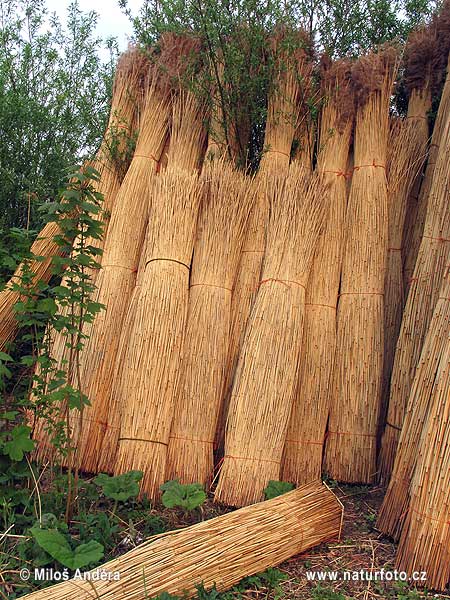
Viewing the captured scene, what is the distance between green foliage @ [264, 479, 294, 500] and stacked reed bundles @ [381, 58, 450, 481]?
627mm

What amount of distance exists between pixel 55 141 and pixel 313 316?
9.97 feet

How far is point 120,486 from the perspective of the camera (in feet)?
9.43

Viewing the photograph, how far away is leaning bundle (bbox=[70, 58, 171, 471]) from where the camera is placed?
3465mm

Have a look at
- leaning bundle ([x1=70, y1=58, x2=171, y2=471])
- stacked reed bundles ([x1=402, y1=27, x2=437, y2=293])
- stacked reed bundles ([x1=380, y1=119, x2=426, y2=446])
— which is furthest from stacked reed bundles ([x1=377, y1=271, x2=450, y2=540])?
leaning bundle ([x1=70, y1=58, x2=171, y2=471])

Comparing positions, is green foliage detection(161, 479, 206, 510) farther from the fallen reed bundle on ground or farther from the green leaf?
the green leaf

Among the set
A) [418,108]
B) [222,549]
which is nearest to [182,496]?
[222,549]

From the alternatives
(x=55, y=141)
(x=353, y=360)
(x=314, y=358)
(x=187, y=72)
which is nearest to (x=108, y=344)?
(x=314, y=358)

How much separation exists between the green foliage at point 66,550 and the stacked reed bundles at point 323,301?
4.11ft

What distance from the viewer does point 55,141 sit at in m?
5.37

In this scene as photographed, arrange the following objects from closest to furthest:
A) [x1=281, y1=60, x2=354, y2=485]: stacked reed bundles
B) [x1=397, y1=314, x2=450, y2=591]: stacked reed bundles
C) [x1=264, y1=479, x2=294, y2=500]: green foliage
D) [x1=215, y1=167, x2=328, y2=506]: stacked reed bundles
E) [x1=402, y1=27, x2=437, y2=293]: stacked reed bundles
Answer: [x1=397, y1=314, x2=450, y2=591]: stacked reed bundles
[x1=264, y1=479, x2=294, y2=500]: green foliage
[x1=215, y1=167, x2=328, y2=506]: stacked reed bundles
[x1=281, y1=60, x2=354, y2=485]: stacked reed bundles
[x1=402, y1=27, x2=437, y2=293]: stacked reed bundles

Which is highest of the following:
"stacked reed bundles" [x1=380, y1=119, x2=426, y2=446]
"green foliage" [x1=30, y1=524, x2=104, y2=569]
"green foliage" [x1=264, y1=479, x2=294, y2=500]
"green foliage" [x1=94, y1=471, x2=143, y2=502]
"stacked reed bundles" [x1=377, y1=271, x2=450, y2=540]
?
"stacked reed bundles" [x1=380, y1=119, x2=426, y2=446]

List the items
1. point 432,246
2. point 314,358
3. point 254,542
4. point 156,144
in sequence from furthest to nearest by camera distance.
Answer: point 156,144, point 314,358, point 432,246, point 254,542

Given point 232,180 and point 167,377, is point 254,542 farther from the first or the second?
point 232,180

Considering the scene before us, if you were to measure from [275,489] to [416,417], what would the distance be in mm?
756
